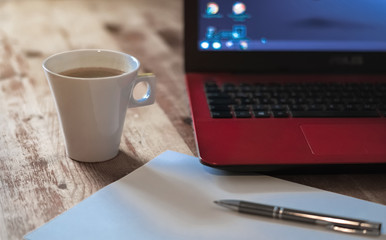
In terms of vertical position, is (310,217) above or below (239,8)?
below

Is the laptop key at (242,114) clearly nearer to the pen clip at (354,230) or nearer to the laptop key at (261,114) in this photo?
the laptop key at (261,114)

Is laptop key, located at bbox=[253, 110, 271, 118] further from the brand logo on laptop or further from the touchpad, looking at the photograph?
the brand logo on laptop

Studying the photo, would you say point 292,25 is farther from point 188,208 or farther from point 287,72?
point 188,208

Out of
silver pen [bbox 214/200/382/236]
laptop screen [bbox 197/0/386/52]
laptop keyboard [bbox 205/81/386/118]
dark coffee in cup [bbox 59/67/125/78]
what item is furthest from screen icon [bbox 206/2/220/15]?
silver pen [bbox 214/200/382/236]

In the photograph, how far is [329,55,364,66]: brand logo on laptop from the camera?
0.84m

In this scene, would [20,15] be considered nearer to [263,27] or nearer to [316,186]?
[263,27]

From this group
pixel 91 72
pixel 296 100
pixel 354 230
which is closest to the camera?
pixel 354 230

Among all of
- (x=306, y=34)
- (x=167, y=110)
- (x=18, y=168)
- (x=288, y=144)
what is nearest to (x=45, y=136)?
(x=18, y=168)

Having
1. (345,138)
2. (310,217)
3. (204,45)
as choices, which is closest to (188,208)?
(310,217)

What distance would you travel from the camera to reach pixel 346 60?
84 cm

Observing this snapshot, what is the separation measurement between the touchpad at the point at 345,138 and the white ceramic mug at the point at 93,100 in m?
0.22

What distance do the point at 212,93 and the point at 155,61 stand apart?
0.95 feet

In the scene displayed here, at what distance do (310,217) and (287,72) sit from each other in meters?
0.37

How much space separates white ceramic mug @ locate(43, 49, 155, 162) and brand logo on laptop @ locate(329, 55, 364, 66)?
0.34 m
